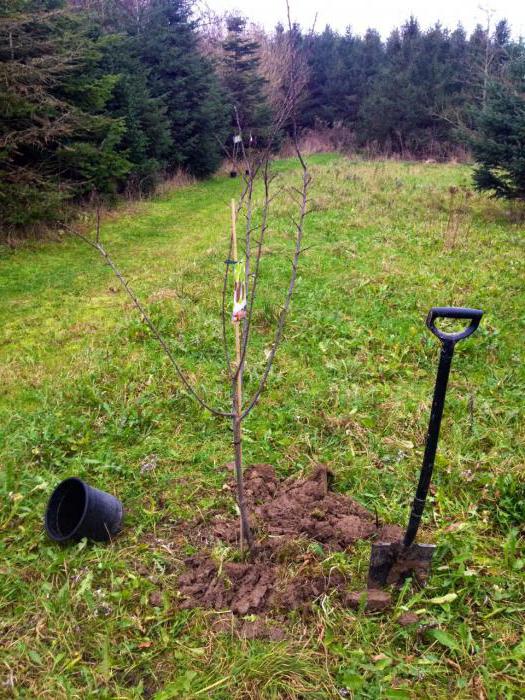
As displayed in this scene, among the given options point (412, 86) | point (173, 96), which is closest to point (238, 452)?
point (173, 96)

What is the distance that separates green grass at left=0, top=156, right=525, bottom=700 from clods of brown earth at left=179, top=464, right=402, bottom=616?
0.29 feet

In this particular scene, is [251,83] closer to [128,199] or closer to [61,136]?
[128,199]

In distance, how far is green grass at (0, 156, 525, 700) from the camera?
1868 millimetres

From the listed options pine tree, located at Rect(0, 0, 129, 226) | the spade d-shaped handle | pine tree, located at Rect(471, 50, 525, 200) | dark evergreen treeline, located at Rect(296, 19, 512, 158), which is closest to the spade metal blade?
the spade d-shaped handle

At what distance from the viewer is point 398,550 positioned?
209 cm

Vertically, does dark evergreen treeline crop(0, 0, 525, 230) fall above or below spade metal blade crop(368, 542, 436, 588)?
above

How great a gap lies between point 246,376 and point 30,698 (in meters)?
2.50

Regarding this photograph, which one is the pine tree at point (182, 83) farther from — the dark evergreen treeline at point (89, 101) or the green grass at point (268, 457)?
the green grass at point (268, 457)

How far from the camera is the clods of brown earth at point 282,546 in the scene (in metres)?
2.11

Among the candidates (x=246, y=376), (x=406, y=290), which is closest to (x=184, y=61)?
(x=406, y=290)

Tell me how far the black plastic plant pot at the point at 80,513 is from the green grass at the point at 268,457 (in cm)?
7

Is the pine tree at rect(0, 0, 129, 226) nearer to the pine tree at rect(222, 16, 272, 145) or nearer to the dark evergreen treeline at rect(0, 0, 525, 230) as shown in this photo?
the dark evergreen treeline at rect(0, 0, 525, 230)

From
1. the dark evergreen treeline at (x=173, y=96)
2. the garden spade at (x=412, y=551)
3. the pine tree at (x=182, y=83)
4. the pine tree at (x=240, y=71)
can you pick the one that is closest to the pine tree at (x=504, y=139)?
the dark evergreen treeline at (x=173, y=96)

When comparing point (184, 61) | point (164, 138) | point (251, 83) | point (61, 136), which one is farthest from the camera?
point (251, 83)
